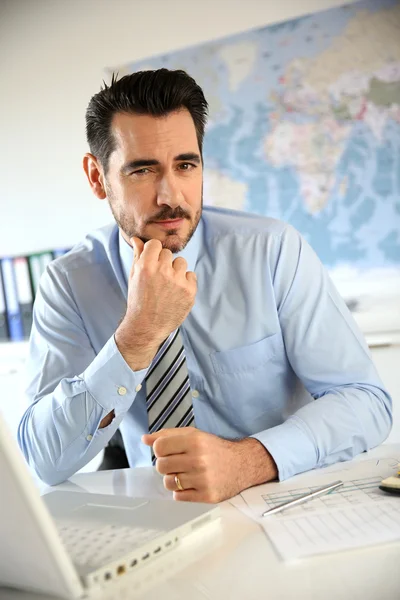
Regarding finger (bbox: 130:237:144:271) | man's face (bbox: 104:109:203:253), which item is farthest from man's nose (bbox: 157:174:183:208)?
finger (bbox: 130:237:144:271)

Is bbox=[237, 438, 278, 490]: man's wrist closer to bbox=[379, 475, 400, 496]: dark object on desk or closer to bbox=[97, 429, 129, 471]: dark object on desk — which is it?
bbox=[379, 475, 400, 496]: dark object on desk

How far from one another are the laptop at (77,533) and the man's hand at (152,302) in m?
0.39

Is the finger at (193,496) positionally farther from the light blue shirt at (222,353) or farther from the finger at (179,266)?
the finger at (179,266)

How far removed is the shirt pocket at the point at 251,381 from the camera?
1.59 metres

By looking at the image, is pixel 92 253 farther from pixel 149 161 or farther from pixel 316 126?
pixel 316 126

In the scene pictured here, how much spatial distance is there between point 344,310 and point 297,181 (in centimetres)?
170

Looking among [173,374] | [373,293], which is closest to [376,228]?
[373,293]

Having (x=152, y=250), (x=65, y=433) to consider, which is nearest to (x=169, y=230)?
(x=152, y=250)

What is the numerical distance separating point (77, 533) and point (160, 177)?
94 centimetres

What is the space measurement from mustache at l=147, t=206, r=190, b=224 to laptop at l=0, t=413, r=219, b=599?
74 centimetres

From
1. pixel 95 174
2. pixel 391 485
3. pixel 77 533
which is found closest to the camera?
pixel 77 533

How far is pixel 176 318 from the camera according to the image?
4.72 feet

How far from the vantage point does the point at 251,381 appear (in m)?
1.59

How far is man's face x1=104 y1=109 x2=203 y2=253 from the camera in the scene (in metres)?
1.60
